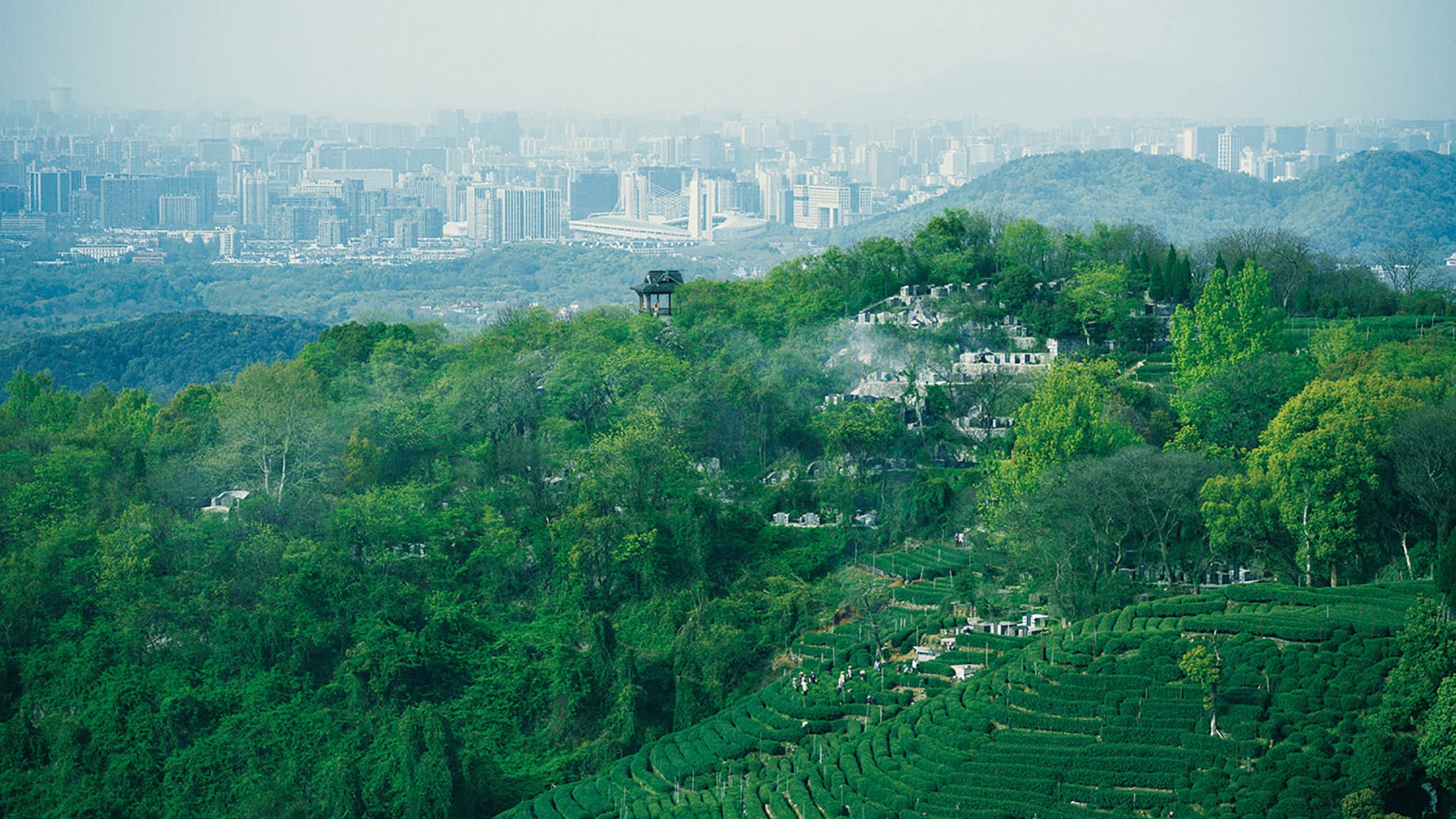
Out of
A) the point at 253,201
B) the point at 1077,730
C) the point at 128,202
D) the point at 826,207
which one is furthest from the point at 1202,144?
the point at 1077,730

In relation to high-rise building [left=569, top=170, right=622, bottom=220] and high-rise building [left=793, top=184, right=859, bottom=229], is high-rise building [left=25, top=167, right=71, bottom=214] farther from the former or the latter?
high-rise building [left=793, top=184, right=859, bottom=229]

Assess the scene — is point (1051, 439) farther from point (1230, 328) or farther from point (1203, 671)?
point (1203, 671)

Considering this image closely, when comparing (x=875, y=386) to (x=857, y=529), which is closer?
(x=857, y=529)

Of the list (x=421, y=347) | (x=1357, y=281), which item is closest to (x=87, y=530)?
(x=421, y=347)

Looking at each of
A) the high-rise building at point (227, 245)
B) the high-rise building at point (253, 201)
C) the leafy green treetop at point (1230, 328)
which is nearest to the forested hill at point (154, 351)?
the leafy green treetop at point (1230, 328)

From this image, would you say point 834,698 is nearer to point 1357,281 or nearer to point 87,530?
point 87,530
